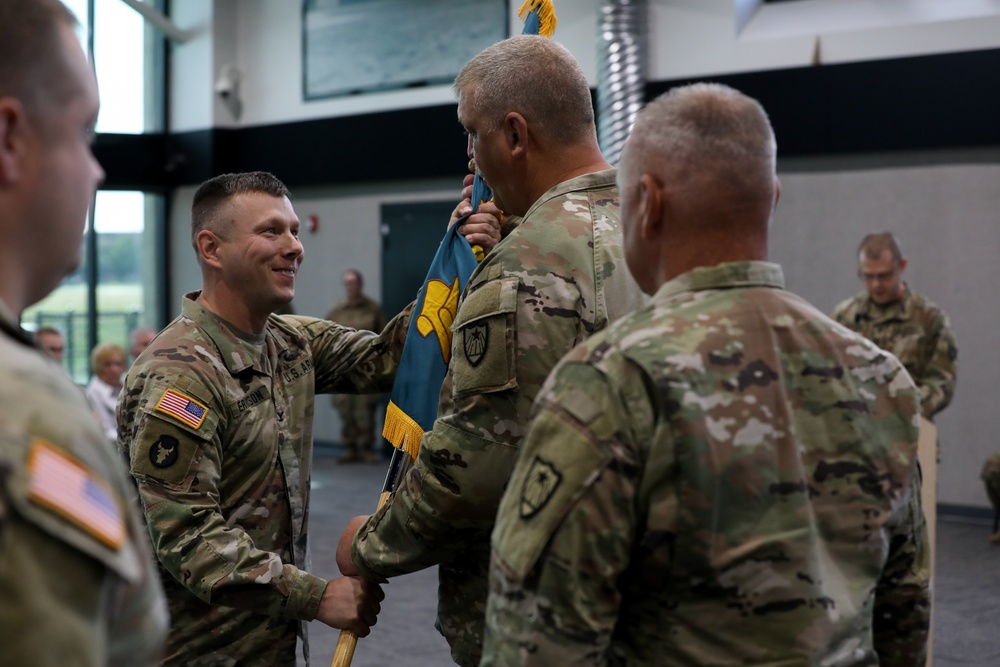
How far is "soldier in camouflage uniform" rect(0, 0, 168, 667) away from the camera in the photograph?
77 cm

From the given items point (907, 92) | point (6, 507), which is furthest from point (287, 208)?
point (907, 92)

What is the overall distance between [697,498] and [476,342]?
0.64 meters

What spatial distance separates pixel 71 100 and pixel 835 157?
7.57 m

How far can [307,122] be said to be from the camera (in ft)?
35.3

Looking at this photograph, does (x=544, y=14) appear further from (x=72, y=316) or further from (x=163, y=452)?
(x=72, y=316)

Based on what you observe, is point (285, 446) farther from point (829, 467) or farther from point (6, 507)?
point (6, 507)

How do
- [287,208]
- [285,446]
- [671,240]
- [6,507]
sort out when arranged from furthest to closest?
[287,208] < [285,446] < [671,240] < [6,507]

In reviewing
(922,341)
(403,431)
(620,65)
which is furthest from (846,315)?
(403,431)

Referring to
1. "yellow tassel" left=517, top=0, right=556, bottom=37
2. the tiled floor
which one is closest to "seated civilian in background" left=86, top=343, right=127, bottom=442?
the tiled floor

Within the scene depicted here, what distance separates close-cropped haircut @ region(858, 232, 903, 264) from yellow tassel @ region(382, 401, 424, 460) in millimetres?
4560

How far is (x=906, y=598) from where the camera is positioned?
1.53 metres

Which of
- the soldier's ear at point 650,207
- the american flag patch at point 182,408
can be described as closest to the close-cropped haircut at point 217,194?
the american flag patch at point 182,408

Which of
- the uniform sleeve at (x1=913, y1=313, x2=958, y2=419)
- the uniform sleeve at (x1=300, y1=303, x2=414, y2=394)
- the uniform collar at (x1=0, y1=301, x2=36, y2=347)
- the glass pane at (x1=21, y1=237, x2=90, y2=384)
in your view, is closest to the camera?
the uniform collar at (x1=0, y1=301, x2=36, y2=347)

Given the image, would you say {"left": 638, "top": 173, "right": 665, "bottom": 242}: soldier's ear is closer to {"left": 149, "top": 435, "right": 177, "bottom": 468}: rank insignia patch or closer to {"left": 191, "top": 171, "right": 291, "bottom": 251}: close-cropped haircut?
{"left": 149, "top": 435, "right": 177, "bottom": 468}: rank insignia patch
